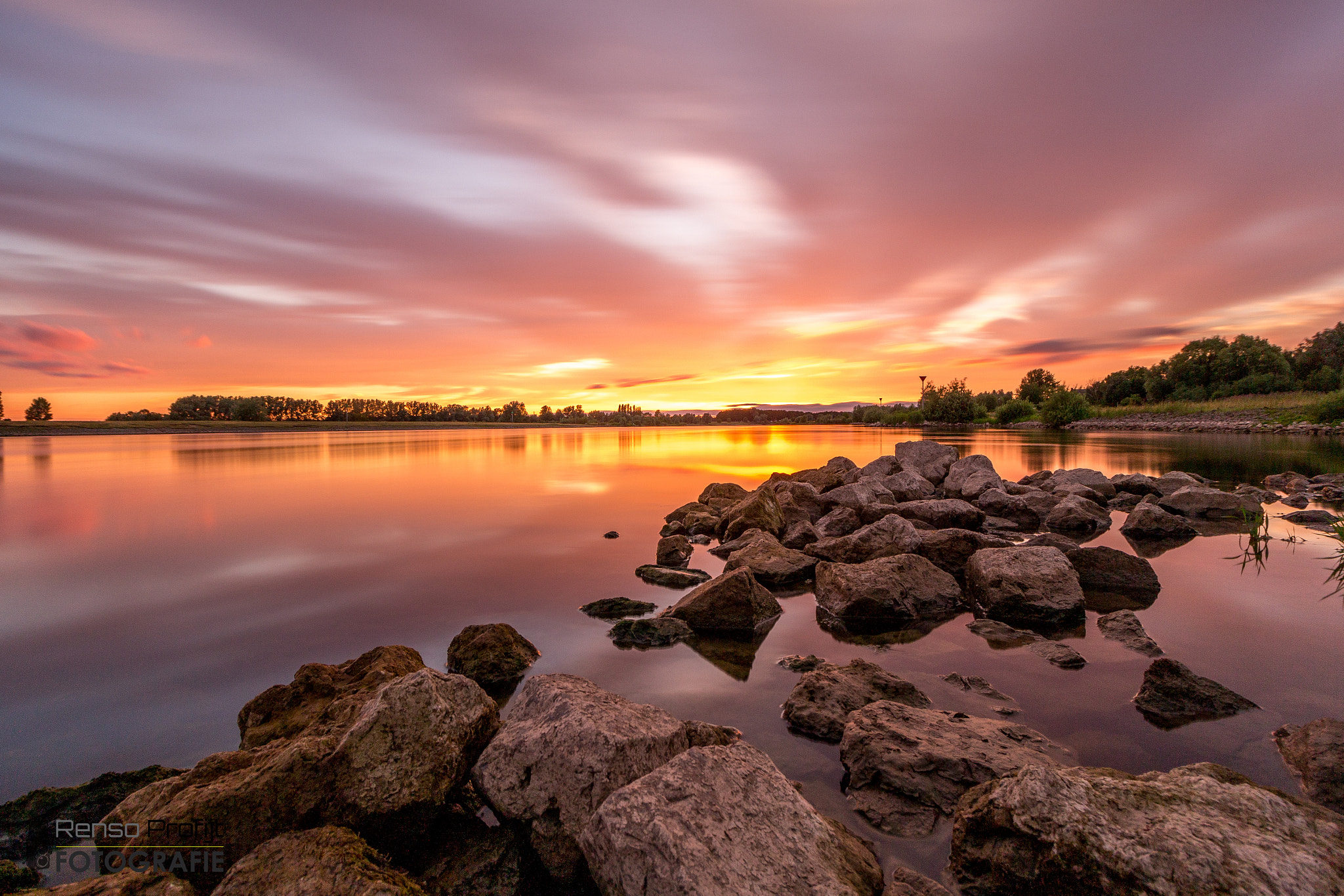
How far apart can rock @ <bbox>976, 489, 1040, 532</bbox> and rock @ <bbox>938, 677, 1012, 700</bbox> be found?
10.4 m

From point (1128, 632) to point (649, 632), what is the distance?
612cm

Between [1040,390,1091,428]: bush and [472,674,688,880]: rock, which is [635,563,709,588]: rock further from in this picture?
[1040,390,1091,428]: bush

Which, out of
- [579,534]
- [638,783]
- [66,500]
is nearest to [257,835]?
[638,783]

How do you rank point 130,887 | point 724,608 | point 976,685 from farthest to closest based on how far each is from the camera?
point 724,608
point 976,685
point 130,887

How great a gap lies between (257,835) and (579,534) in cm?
1149

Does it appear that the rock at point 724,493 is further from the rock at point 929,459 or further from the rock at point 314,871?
the rock at point 314,871

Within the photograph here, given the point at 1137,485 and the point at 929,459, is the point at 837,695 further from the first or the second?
the point at 1137,485

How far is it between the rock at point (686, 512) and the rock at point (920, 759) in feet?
35.6

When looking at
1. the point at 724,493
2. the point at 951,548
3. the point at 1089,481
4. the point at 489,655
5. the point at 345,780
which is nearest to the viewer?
the point at 345,780

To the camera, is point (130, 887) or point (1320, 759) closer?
point (130, 887)

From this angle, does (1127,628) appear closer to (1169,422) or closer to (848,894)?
(848,894)

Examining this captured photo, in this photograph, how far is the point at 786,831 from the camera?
301 cm

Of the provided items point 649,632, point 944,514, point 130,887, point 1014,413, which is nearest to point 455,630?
point 649,632

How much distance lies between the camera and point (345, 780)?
11.1ft
